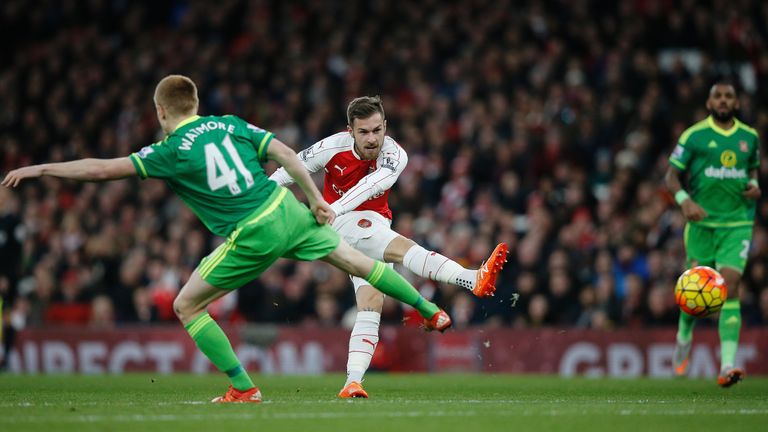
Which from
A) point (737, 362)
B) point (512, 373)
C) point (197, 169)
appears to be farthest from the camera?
point (512, 373)

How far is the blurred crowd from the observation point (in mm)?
16547

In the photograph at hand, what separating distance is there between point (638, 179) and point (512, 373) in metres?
3.57

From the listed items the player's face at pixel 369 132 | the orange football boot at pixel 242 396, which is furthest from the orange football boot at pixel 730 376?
the orange football boot at pixel 242 396

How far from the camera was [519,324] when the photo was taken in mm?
16594

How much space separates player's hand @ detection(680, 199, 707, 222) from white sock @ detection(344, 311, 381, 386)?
10.8 ft

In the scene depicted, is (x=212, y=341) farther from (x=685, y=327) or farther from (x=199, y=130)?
(x=685, y=327)

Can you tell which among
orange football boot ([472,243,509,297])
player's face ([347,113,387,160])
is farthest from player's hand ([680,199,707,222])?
player's face ([347,113,387,160])

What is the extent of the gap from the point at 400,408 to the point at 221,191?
1.95 metres

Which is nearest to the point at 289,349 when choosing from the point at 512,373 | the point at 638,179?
the point at 512,373

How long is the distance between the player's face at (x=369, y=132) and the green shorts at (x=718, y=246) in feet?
12.1

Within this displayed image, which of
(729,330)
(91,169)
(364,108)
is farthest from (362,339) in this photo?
(729,330)

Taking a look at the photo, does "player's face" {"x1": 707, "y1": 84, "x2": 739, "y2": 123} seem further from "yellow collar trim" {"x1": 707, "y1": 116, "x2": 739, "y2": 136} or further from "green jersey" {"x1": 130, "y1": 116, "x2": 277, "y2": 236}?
"green jersey" {"x1": 130, "y1": 116, "x2": 277, "y2": 236}

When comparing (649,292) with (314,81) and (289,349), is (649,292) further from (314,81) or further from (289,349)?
(314,81)

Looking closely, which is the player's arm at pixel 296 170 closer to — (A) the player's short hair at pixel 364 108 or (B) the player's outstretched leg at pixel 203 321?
(B) the player's outstretched leg at pixel 203 321
